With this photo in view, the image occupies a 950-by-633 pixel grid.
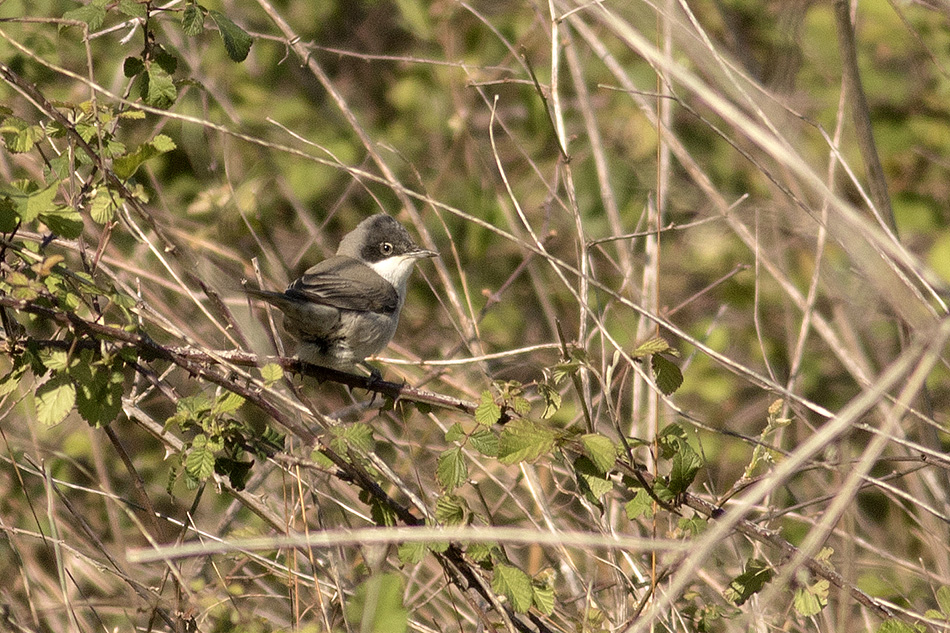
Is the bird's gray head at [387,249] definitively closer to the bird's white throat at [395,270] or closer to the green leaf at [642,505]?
the bird's white throat at [395,270]

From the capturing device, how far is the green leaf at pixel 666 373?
2305 millimetres

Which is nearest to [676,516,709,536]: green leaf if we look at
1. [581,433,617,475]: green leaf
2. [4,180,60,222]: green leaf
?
[581,433,617,475]: green leaf

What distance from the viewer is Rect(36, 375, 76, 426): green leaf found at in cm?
221

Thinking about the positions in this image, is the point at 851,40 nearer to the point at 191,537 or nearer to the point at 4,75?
the point at 4,75

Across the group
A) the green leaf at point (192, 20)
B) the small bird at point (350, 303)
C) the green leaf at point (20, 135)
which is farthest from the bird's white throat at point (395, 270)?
the green leaf at point (20, 135)

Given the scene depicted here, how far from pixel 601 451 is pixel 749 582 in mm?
537

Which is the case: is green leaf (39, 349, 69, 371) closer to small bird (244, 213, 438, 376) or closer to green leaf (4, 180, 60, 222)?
green leaf (4, 180, 60, 222)

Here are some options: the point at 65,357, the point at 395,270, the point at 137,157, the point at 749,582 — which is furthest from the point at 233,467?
the point at 395,270

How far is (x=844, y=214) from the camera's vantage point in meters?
1.57

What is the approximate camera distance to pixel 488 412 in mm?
2264

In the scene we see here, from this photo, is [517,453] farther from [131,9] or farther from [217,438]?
[131,9]

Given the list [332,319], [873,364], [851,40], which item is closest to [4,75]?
[332,319]

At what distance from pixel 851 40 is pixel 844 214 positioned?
108 cm

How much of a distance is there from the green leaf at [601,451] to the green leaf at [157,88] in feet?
4.48
